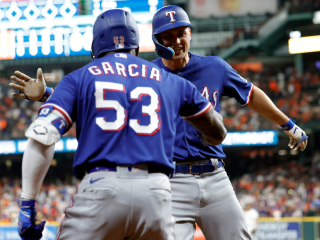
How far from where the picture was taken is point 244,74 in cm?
2534

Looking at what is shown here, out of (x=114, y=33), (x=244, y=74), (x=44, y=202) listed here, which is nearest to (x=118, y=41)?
(x=114, y=33)

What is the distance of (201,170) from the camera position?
317 cm

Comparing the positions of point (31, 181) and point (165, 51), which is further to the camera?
point (165, 51)

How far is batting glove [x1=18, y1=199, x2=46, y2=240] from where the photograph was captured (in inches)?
83.0

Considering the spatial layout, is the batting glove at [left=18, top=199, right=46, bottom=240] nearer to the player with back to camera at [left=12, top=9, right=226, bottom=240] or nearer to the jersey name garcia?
the player with back to camera at [left=12, top=9, right=226, bottom=240]

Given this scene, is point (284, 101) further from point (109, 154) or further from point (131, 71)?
point (109, 154)

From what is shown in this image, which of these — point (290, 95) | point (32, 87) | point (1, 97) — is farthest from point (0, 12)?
point (32, 87)

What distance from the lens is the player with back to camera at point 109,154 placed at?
2084mm

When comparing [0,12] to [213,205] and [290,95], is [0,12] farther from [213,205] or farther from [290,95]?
[213,205]

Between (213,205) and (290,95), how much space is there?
19856 mm

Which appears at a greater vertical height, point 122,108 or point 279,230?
point 122,108

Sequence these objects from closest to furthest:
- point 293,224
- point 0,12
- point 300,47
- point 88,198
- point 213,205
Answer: point 88,198
point 213,205
point 293,224
point 0,12
point 300,47

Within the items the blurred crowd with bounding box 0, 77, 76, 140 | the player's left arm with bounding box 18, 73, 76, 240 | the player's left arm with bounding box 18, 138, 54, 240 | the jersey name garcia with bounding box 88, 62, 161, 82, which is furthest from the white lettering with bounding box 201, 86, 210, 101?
the blurred crowd with bounding box 0, 77, 76, 140

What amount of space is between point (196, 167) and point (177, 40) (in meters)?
1.03
